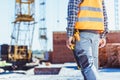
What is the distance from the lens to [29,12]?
46.1m

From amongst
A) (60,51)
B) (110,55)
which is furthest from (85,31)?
(60,51)

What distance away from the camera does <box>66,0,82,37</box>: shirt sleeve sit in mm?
3562

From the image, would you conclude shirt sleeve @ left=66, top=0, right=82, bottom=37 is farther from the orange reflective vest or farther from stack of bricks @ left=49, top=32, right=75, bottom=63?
stack of bricks @ left=49, top=32, right=75, bottom=63

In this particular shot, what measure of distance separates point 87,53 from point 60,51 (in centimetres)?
1476

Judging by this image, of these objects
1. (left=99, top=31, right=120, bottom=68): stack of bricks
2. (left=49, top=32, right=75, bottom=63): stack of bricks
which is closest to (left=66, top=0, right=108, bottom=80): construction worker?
(left=99, top=31, right=120, bottom=68): stack of bricks

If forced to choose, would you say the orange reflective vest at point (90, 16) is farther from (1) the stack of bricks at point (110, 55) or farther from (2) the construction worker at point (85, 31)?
(1) the stack of bricks at point (110, 55)

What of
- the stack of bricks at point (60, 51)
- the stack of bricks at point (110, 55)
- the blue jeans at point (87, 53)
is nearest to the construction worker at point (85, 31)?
the blue jeans at point (87, 53)

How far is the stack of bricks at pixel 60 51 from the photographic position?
18.1 meters

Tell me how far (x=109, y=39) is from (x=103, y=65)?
24.4ft

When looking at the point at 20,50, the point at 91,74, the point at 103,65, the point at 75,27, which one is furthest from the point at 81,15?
the point at 20,50

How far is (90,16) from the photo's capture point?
360 centimetres

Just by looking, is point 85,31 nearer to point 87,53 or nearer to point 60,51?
point 87,53

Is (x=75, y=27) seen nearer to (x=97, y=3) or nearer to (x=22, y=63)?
(x=97, y=3)

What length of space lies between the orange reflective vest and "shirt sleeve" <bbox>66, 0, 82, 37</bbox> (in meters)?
0.05
